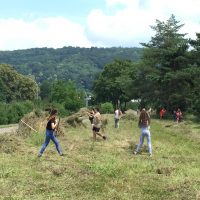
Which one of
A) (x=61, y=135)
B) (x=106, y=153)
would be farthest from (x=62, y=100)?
(x=106, y=153)

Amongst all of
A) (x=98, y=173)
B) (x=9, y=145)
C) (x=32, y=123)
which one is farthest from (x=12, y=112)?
(x=98, y=173)

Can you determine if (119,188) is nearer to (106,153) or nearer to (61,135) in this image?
(106,153)

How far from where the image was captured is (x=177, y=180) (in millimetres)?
13953

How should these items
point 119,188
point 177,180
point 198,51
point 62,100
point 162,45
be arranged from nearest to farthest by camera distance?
point 119,188
point 177,180
point 198,51
point 162,45
point 62,100

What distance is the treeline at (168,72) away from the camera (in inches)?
2355

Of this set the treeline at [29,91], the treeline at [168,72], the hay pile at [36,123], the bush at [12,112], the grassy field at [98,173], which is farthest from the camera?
the treeline at [29,91]

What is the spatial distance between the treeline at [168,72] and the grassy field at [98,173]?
120 feet

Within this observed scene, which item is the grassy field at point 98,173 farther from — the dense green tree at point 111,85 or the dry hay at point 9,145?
the dense green tree at point 111,85

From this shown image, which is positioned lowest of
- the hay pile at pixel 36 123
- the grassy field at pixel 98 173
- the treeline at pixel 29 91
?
the treeline at pixel 29 91

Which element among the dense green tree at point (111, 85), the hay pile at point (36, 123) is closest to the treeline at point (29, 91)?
the dense green tree at point (111, 85)

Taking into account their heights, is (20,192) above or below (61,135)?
above

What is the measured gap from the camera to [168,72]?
6184cm

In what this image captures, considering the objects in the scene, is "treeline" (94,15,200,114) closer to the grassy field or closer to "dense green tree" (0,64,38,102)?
the grassy field

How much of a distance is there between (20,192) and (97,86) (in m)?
99.4
